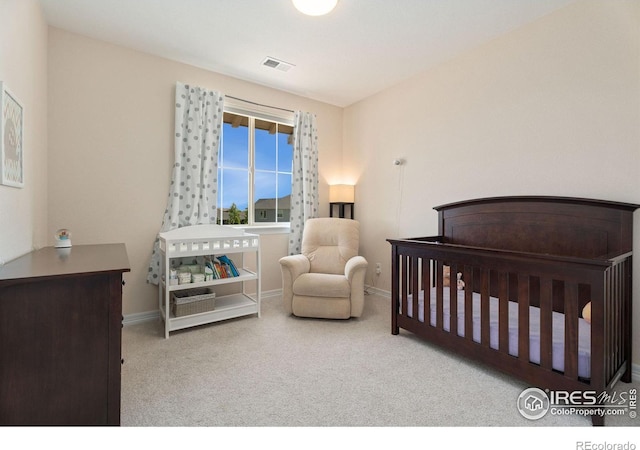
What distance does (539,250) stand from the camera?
218 centimetres

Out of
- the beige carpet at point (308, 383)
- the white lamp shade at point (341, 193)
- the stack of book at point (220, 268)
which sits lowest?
the beige carpet at point (308, 383)

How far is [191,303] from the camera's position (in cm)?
262

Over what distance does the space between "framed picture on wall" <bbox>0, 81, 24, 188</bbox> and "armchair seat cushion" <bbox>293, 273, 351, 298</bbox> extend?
81.4 inches

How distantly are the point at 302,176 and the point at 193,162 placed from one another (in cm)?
130

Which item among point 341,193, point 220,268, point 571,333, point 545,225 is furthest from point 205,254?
point 545,225

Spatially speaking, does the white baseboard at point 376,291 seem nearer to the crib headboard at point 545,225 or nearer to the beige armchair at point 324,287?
the beige armchair at point 324,287

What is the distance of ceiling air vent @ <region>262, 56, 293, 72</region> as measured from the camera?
113 inches

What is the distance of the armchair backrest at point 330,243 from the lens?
128 inches

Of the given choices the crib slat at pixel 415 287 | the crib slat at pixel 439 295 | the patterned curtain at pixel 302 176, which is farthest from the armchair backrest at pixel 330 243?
the crib slat at pixel 439 295

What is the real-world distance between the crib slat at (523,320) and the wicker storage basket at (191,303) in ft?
7.76

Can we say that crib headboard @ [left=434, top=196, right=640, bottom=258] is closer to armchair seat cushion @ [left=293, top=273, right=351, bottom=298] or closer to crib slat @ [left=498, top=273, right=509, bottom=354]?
crib slat @ [left=498, top=273, right=509, bottom=354]

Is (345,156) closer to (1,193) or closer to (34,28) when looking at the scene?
(34,28)

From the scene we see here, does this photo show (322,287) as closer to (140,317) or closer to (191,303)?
(191,303)
